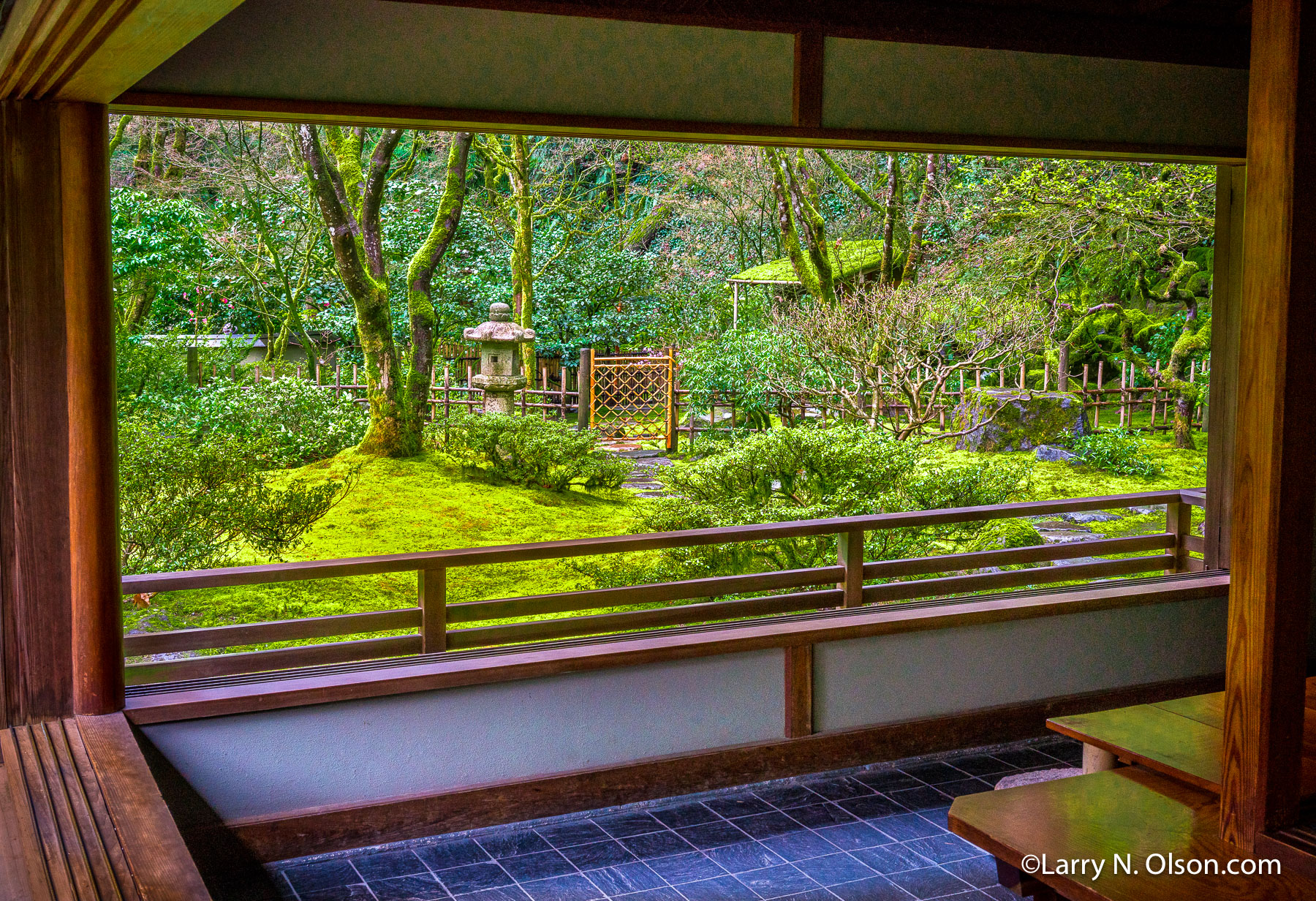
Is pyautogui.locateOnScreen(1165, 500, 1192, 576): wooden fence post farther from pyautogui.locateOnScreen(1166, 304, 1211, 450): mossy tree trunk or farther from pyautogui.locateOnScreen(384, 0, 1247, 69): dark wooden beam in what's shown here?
pyautogui.locateOnScreen(1166, 304, 1211, 450): mossy tree trunk

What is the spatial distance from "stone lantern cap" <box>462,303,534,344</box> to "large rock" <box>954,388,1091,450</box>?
3.96 m

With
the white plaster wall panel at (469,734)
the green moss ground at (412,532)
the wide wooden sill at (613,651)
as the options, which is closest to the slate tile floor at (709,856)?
the white plaster wall panel at (469,734)

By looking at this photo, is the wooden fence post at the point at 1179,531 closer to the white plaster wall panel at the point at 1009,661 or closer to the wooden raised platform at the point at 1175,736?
the white plaster wall panel at the point at 1009,661

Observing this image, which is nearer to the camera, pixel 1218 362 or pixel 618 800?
pixel 618 800

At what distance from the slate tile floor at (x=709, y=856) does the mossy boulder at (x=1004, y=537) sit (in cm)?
246

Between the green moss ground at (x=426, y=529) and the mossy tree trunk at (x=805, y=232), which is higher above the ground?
the mossy tree trunk at (x=805, y=232)

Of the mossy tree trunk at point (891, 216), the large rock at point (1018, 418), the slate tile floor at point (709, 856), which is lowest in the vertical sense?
the slate tile floor at point (709, 856)

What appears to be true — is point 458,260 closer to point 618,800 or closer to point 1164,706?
point 618,800

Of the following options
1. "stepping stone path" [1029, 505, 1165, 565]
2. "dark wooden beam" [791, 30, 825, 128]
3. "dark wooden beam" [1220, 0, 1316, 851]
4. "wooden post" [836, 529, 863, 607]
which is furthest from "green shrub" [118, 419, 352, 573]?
"stepping stone path" [1029, 505, 1165, 565]

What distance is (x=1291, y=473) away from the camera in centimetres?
170

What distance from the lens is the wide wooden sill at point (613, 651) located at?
306 cm

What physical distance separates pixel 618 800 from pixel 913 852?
0.93m

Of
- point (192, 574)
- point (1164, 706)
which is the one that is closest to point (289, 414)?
point (192, 574)

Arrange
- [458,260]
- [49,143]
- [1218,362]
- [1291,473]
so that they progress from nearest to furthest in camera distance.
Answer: [1291,473] < [49,143] < [1218,362] < [458,260]
